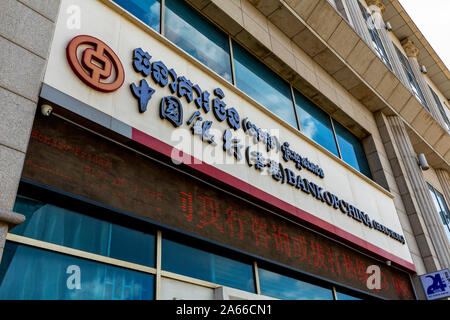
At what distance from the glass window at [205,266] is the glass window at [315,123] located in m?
4.74

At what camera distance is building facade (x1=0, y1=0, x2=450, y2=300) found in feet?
14.5

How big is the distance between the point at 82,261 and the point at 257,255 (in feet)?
9.57

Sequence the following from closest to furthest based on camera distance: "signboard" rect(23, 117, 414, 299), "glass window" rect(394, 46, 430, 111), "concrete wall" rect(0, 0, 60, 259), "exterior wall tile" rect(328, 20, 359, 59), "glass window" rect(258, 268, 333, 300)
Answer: "concrete wall" rect(0, 0, 60, 259) < "signboard" rect(23, 117, 414, 299) < "glass window" rect(258, 268, 333, 300) < "exterior wall tile" rect(328, 20, 359, 59) < "glass window" rect(394, 46, 430, 111)

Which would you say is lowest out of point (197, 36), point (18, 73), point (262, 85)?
point (18, 73)

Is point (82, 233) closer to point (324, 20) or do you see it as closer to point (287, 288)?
point (287, 288)

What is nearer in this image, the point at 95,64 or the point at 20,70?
the point at 20,70

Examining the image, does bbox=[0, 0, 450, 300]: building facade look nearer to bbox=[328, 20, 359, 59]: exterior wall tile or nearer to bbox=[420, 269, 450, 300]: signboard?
bbox=[328, 20, 359, 59]: exterior wall tile

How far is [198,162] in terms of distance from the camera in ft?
20.3

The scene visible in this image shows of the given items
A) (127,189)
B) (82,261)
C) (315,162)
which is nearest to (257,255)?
(127,189)

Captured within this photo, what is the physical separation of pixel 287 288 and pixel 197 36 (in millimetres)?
5277

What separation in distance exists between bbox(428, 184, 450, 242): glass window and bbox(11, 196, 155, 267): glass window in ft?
43.5

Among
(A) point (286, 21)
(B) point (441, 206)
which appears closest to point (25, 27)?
(A) point (286, 21)

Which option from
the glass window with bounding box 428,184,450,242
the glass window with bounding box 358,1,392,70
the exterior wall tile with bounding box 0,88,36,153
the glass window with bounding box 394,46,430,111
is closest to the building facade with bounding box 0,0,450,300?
the exterior wall tile with bounding box 0,88,36,153

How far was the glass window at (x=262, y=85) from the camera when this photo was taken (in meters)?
9.06
